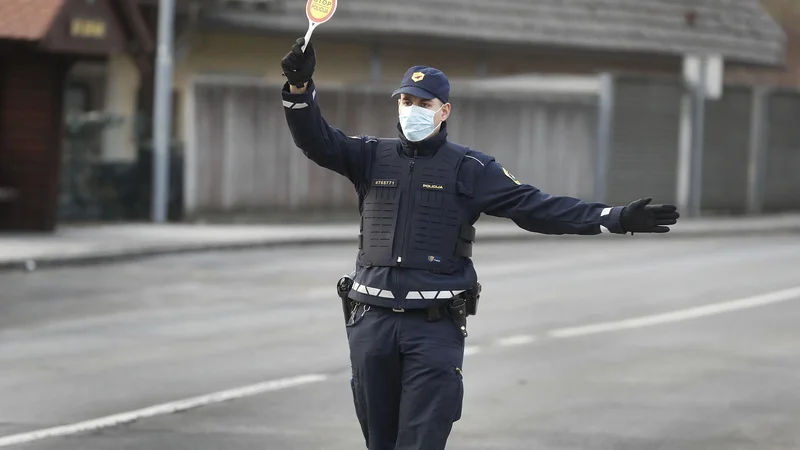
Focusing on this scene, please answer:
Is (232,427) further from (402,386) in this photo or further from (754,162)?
(754,162)

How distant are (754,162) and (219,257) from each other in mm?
13186

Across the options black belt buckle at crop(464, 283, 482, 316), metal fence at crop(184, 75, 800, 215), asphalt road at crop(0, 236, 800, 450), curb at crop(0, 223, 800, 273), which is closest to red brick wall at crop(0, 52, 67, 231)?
curb at crop(0, 223, 800, 273)

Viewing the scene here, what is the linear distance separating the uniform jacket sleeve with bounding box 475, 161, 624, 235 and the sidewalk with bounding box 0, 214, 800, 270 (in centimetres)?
1177

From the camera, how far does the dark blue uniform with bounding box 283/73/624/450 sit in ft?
20.0

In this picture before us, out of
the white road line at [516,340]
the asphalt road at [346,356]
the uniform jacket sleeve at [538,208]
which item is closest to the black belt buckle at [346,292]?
the uniform jacket sleeve at [538,208]

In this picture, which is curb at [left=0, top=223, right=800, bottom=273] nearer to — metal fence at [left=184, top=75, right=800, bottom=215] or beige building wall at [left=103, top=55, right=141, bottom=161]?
metal fence at [left=184, top=75, right=800, bottom=215]

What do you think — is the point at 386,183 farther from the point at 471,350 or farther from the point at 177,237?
the point at 177,237

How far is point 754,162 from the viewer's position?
28859mm

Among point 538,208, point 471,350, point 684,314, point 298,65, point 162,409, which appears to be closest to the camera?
point 298,65

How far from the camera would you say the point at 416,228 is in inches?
245

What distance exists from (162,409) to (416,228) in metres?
3.37

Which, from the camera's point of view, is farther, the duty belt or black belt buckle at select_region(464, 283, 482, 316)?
black belt buckle at select_region(464, 283, 482, 316)

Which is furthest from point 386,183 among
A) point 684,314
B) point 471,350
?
point 684,314

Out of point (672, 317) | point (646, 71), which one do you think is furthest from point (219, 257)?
point (646, 71)
